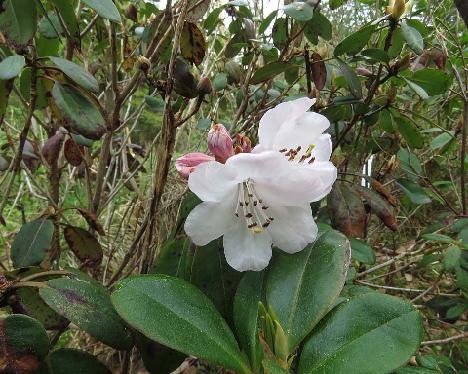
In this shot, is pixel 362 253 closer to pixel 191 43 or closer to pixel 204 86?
pixel 204 86

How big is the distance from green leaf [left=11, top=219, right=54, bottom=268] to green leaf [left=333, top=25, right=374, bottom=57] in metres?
0.74

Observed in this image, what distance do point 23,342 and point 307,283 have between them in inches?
14.4

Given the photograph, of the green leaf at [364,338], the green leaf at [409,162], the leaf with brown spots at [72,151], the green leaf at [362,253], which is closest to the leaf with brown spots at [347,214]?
the green leaf at [362,253]

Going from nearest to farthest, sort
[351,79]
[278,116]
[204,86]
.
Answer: [278,116] < [204,86] < [351,79]

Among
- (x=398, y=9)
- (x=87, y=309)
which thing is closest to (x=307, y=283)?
(x=87, y=309)

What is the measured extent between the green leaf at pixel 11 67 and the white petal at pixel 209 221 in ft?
1.19

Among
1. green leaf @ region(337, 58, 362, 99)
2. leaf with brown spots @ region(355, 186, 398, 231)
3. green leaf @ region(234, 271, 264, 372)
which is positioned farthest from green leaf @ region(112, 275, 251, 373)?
green leaf @ region(337, 58, 362, 99)

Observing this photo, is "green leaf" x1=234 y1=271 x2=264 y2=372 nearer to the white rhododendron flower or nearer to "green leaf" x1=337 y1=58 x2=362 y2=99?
the white rhododendron flower

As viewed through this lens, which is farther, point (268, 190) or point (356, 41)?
point (356, 41)

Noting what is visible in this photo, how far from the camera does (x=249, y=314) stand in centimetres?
58

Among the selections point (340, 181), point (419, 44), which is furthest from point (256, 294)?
point (419, 44)

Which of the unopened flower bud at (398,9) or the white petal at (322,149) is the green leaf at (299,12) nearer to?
the unopened flower bud at (398,9)

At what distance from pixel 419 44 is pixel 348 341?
2.02 ft

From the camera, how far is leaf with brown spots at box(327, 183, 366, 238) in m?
0.87
